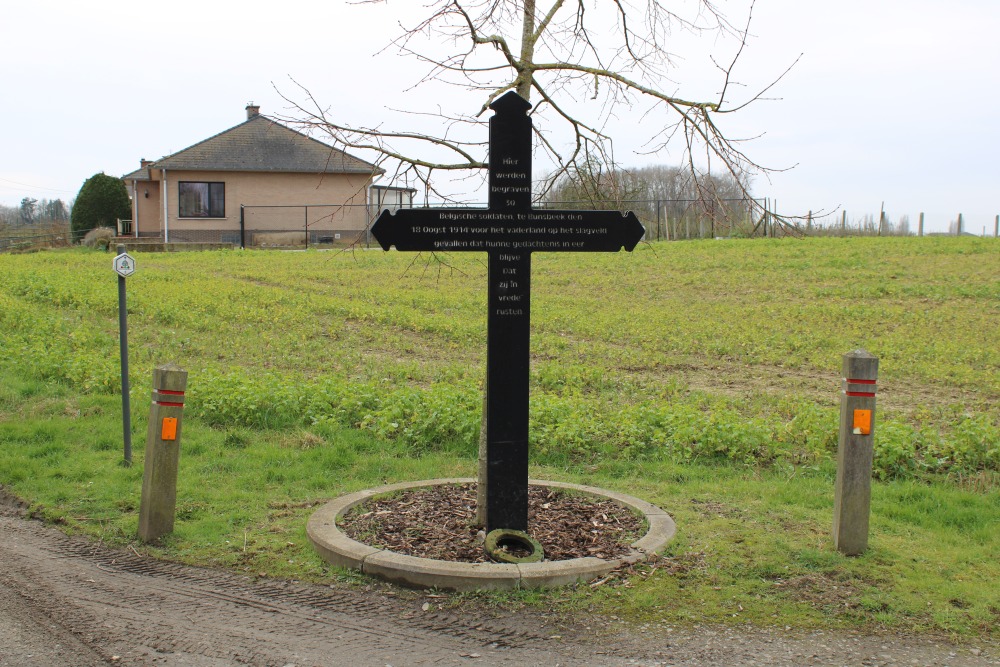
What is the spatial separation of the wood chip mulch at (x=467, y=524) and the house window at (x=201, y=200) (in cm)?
3219

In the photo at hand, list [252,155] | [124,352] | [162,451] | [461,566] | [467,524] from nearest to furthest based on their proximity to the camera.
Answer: [461,566] → [162,451] → [467,524] → [124,352] → [252,155]

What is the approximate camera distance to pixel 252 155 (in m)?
36.6

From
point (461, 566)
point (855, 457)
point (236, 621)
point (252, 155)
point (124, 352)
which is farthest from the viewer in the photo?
point (252, 155)

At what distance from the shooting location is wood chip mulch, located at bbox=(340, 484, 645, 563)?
17.6 feet

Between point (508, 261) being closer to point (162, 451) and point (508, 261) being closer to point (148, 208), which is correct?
point (162, 451)

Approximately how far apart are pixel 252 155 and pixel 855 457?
34483 mm

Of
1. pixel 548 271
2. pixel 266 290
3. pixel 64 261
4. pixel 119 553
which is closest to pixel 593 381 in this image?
pixel 119 553

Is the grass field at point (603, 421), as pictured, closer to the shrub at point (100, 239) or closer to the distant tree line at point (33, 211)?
the shrub at point (100, 239)

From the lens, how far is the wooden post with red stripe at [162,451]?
18.6ft

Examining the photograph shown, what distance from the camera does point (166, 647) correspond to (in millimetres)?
4219

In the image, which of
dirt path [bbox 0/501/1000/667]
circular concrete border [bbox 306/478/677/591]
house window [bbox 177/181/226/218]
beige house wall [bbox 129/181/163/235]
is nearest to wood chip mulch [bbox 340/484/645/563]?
circular concrete border [bbox 306/478/677/591]

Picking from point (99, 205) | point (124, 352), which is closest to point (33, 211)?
point (99, 205)

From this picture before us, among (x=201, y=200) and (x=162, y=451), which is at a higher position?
(x=201, y=200)

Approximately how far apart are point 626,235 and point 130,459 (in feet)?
14.8
